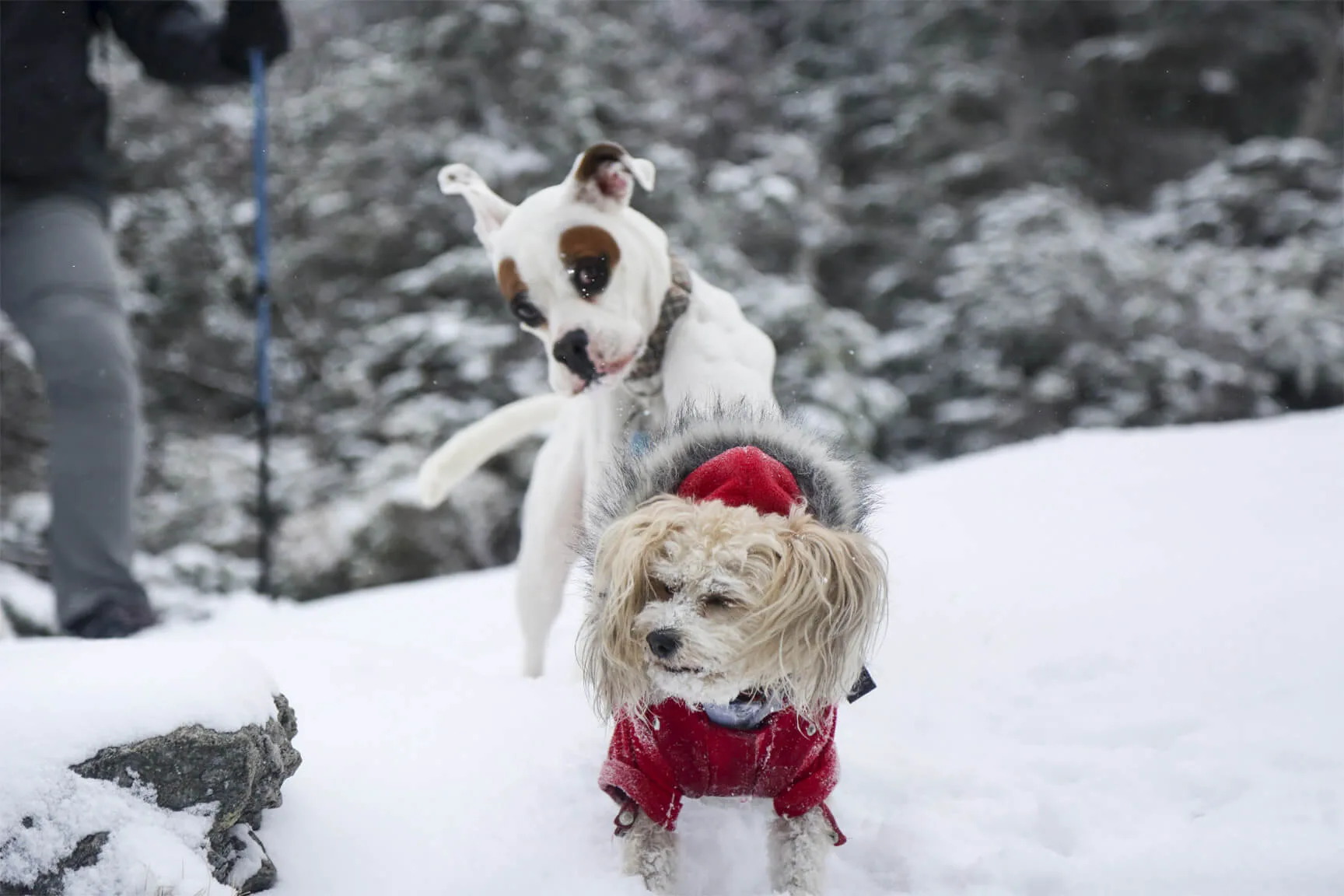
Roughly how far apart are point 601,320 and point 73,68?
1935mm

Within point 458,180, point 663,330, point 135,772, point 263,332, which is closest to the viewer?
point 135,772

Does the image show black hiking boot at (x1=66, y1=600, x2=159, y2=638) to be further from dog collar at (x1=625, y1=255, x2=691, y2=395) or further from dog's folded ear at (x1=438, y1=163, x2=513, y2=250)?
dog collar at (x1=625, y1=255, x2=691, y2=395)

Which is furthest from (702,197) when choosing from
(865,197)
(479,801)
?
(479,801)

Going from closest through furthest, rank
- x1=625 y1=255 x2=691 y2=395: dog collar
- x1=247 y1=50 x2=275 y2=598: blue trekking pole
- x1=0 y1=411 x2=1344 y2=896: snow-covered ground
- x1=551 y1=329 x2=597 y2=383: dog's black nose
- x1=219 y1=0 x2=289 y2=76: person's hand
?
1. x1=0 y1=411 x2=1344 y2=896: snow-covered ground
2. x1=551 y1=329 x2=597 y2=383: dog's black nose
3. x1=625 y1=255 x2=691 y2=395: dog collar
4. x1=219 y1=0 x2=289 y2=76: person's hand
5. x1=247 y1=50 x2=275 y2=598: blue trekking pole

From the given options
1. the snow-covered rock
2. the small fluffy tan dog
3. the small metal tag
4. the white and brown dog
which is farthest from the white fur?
the small metal tag

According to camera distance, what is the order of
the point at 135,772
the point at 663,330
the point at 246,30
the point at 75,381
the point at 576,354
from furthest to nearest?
the point at 246,30
the point at 75,381
the point at 663,330
the point at 576,354
the point at 135,772

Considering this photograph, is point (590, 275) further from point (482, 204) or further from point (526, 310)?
point (482, 204)

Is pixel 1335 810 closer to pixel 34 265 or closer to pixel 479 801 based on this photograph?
→ pixel 479 801

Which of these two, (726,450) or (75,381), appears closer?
(726,450)

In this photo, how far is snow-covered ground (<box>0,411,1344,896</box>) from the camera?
5.30ft

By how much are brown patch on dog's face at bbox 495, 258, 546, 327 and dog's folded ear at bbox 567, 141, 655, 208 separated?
0.73 ft

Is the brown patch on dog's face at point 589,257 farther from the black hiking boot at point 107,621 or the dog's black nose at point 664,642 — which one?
the black hiking boot at point 107,621

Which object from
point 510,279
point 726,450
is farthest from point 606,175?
point 726,450

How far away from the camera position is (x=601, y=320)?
2.15m
